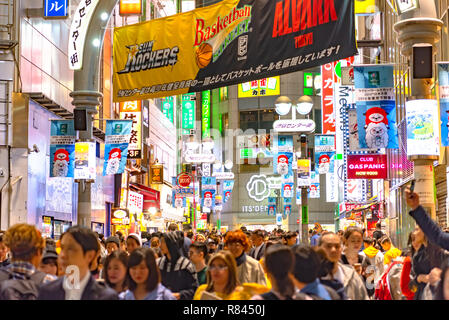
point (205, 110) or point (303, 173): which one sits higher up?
point (205, 110)

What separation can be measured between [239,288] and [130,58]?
13.6 metres

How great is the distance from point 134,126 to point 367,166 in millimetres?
13128

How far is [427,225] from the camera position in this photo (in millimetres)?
7316

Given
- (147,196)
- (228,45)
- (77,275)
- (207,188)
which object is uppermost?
(228,45)

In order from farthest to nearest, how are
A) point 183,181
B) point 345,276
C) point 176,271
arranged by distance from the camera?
point 183,181
point 176,271
point 345,276

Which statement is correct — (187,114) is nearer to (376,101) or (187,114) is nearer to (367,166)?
(367,166)

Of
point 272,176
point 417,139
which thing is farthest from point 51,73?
point 272,176

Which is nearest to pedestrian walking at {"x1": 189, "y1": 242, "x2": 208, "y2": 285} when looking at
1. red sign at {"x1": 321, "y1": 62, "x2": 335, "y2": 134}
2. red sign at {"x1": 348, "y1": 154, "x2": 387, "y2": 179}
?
red sign at {"x1": 348, "y1": 154, "x2": 387, "y2": 179}

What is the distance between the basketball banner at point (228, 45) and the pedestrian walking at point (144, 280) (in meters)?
8.81

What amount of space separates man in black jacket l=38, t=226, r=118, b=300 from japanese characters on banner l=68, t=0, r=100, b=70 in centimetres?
1110

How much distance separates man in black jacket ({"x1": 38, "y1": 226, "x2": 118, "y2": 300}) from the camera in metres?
5.32

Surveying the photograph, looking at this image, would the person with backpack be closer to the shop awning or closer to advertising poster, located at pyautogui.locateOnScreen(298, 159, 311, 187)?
advertising poster, located at pyautogui.locateOnScreen(298, 159, 311, 187)

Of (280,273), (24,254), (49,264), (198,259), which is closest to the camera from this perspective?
(280,273)

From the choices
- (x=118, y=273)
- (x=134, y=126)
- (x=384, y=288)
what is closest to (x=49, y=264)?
(x=118, y=273)
